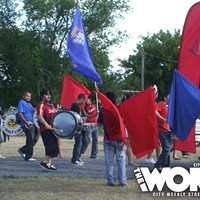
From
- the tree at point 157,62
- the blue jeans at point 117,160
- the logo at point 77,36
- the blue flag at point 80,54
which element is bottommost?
the blue jeans at point 117,160

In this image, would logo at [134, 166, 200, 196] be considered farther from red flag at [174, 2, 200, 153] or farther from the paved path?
the paved path

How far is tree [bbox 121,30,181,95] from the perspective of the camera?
56.1m

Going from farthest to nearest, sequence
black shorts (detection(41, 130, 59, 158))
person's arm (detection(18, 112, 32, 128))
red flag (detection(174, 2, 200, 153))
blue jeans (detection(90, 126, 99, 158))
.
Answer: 1. blue jeans (detection(90, 126, 99, 158))
2. person's arm (detection(18, 112, 32, 128))
3. black shorts (detection(41, 130, 59, 158))
4. red flag (detection(174, 2, 200, 153))

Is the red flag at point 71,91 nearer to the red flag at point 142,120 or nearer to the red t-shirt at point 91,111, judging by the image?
the red t-shirt at point 91,111

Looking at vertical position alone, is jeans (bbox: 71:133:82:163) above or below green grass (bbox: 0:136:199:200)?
above

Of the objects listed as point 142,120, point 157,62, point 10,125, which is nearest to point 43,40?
point 157,62

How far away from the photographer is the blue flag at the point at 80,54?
1231 centimetres

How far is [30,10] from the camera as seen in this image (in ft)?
148

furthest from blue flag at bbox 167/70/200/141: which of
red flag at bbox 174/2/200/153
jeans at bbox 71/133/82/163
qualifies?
jeans at bbox 71/133/82/163

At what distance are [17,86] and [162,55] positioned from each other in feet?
57.2

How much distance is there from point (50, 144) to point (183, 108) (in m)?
2.86

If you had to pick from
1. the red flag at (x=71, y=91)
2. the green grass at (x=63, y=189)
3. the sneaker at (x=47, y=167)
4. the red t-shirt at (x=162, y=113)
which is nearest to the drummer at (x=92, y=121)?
the red flag at (x=71, y=91)

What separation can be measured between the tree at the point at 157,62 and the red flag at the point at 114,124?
45596 millimetres

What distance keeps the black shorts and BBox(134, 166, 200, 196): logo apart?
2969 mm
